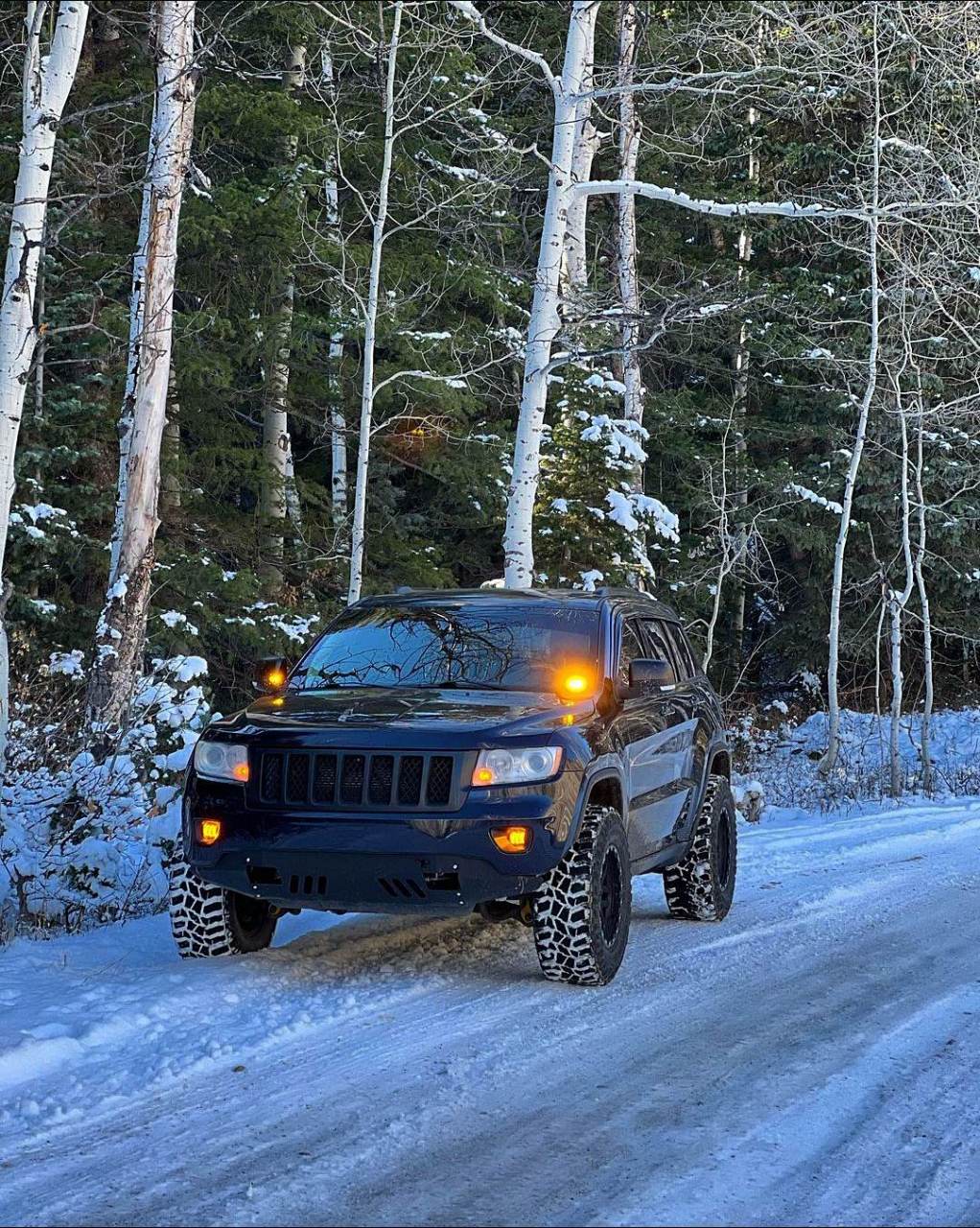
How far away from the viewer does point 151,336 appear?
13.2 metres

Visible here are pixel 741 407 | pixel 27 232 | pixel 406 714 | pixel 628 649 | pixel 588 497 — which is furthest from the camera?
pixel 741 407

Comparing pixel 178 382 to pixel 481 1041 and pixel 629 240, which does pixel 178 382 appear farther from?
pixel 481 1041

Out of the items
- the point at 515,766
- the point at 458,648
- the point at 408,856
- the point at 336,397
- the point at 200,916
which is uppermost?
the point at 336,397

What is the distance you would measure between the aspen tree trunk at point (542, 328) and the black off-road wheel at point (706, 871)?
624cm

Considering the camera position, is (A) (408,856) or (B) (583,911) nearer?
(A) (408,856)

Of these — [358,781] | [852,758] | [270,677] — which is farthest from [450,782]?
[852,758]

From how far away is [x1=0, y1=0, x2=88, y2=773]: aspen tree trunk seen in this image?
28.3ft

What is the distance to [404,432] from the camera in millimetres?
22750

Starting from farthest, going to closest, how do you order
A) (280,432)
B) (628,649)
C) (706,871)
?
(280,432), (706,871), (628,649)

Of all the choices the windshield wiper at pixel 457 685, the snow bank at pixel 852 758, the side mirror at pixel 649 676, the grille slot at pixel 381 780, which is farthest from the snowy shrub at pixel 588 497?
the grille slot at pixel 381 780

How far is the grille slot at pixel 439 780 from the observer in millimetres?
6668

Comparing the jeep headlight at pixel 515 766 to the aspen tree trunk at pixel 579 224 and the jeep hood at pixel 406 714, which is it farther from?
the aspen tree trunk at pixel 579 224

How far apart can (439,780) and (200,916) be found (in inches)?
61.6

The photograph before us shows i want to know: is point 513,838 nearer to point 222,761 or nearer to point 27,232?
point 222,761
